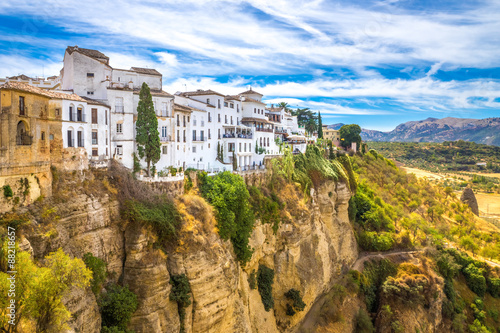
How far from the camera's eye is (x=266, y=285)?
36594 millimetres

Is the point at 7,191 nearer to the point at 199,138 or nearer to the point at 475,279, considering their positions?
the point at 199,138

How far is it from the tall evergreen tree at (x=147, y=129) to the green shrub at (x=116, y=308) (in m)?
11.8

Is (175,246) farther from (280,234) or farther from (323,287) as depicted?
(323,287)

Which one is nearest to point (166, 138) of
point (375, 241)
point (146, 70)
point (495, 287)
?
point (146, 70)

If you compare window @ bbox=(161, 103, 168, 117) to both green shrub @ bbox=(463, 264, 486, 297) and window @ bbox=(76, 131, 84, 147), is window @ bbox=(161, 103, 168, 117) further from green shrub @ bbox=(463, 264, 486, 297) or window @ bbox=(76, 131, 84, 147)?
green shrub @ bbox=(463, 264, 486, 297)

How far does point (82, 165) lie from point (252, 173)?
19782 millimetres

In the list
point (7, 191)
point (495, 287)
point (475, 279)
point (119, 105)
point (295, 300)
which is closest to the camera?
point (7, 191)

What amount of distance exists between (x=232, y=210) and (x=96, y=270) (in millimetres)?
13998

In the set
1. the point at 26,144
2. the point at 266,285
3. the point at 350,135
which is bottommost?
the point at 266,285

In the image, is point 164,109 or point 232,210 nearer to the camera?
point 232,210

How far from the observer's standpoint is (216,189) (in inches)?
1325

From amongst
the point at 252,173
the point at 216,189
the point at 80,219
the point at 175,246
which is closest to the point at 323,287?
the point at 252,173

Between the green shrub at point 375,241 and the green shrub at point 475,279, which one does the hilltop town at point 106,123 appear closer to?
the green shrub at point 375,241

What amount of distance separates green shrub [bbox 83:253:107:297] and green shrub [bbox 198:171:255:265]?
1106 cm
